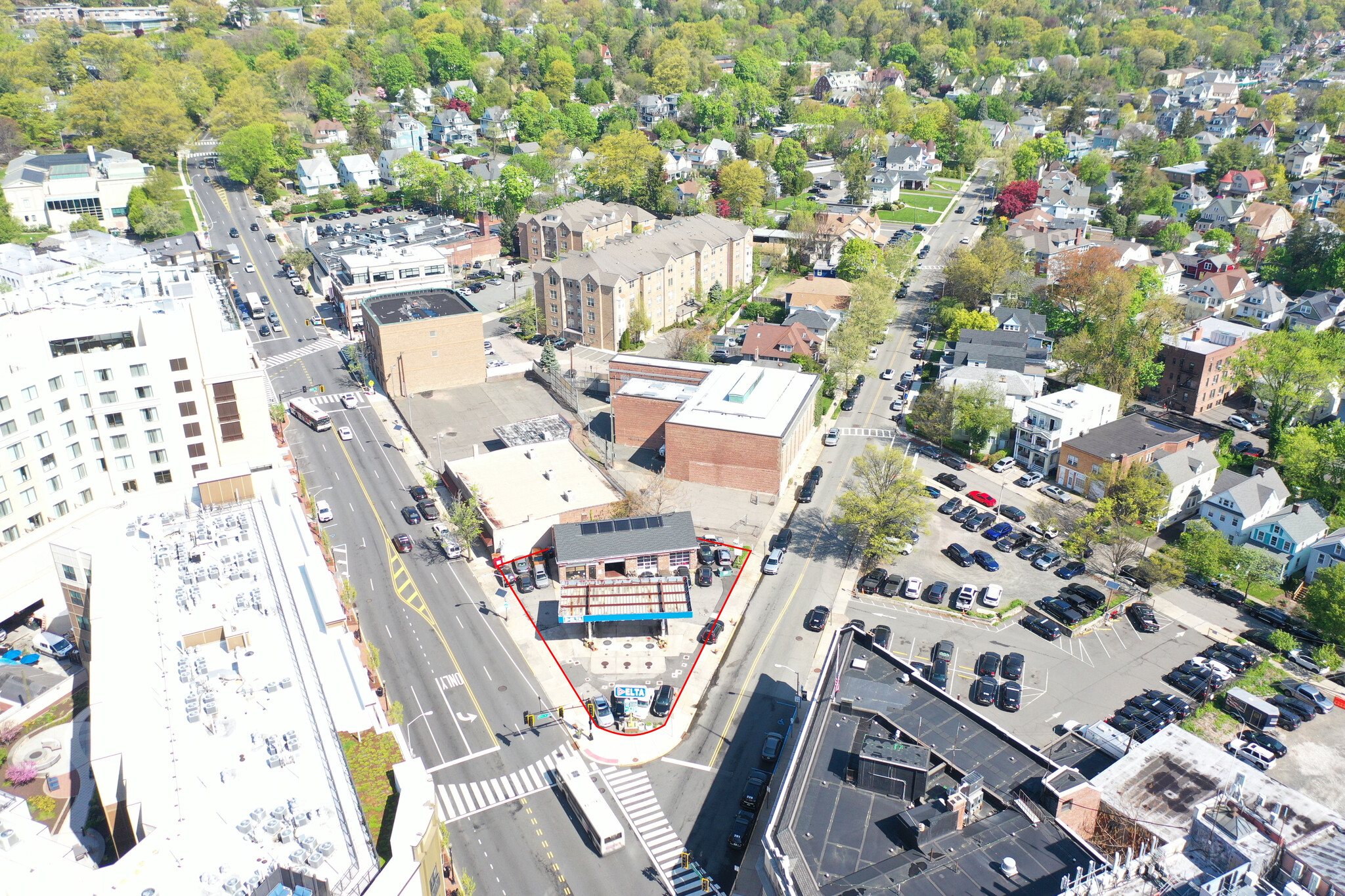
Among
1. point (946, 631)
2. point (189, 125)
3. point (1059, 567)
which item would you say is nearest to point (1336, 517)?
point (1059, 567)

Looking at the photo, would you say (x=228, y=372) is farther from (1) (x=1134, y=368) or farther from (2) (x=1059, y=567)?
(1) (x=1134, y=368)

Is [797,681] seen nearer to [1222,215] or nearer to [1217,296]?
[1217,296]

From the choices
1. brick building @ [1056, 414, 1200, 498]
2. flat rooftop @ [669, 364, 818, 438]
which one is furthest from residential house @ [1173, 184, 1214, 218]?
flat rooftop @ [669, 364, 818, 438]

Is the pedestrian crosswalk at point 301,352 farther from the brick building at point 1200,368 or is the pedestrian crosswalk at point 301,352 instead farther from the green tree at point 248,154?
the brick building at point 1200,368

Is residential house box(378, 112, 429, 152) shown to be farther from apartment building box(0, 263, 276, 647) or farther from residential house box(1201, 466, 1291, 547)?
Result: residential house box(1201, 466, 1291, 547)

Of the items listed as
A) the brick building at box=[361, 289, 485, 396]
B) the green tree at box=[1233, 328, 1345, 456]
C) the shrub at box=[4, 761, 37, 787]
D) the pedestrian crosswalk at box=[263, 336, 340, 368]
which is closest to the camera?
the shrub at box=[4, 761, 37, 787]
